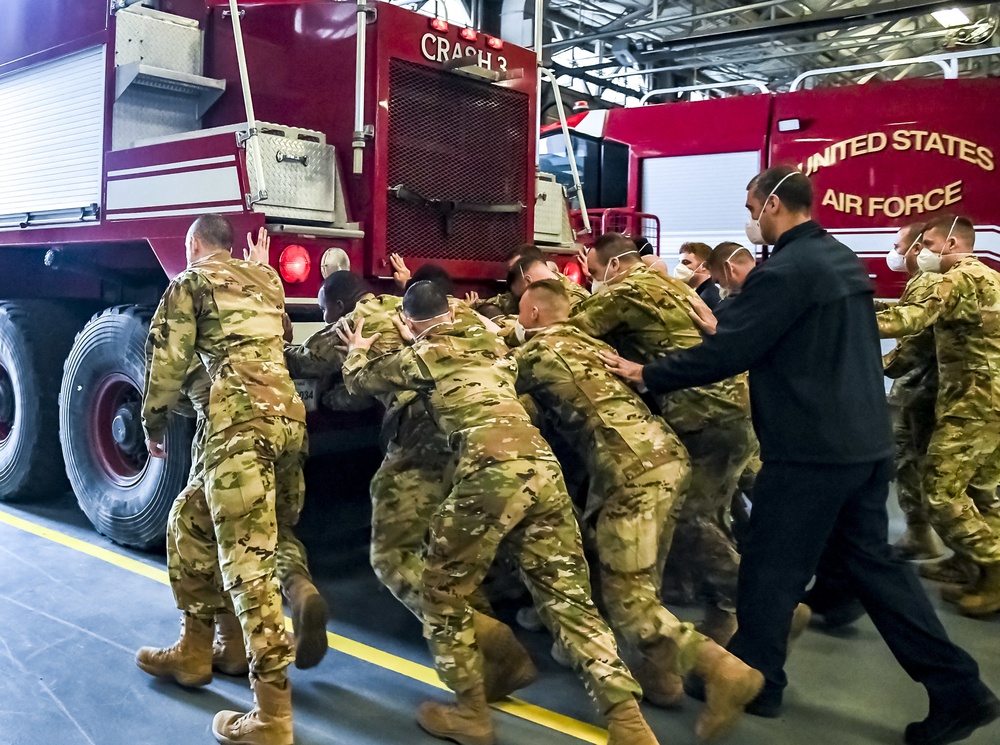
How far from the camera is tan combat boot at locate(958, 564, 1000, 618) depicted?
175 inches

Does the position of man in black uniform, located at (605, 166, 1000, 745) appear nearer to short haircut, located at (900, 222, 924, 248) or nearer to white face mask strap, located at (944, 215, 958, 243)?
white face mask strap, located at (944, 215, 958, 243)

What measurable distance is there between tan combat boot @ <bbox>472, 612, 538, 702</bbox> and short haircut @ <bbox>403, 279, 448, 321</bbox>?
104 cm

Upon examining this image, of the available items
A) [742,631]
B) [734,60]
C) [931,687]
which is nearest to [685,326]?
[742,631]

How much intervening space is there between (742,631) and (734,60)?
14.8 meters

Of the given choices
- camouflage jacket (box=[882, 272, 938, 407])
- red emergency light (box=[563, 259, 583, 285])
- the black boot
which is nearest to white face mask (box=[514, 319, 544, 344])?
red emergency light (box=[563, 259, 583, 285])

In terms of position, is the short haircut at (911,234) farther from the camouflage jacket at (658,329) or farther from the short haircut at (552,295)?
the short haircut at (552,295)

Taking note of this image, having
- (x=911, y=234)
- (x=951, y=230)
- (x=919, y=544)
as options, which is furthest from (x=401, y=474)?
(x=911, y=234)

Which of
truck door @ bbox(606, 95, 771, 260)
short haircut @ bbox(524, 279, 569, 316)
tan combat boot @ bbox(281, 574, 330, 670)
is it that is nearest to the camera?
tan combat boot @ bbox(281, 574, 330, 670)

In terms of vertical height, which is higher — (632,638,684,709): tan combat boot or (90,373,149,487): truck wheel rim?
(90,373,149,487): truck wheel rim

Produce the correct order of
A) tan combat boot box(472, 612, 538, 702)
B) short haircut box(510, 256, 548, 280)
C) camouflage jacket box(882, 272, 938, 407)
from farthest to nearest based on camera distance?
camouflage jacket box(882, 272, 938, 407)
short haircut box(510, 256, 548, 280)
tan combat boot box(472, 612, 538, 702)

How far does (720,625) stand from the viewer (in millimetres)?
3842

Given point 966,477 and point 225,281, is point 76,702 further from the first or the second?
point 966,477

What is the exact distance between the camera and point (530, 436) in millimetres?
3104

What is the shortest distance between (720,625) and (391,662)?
1.33m
